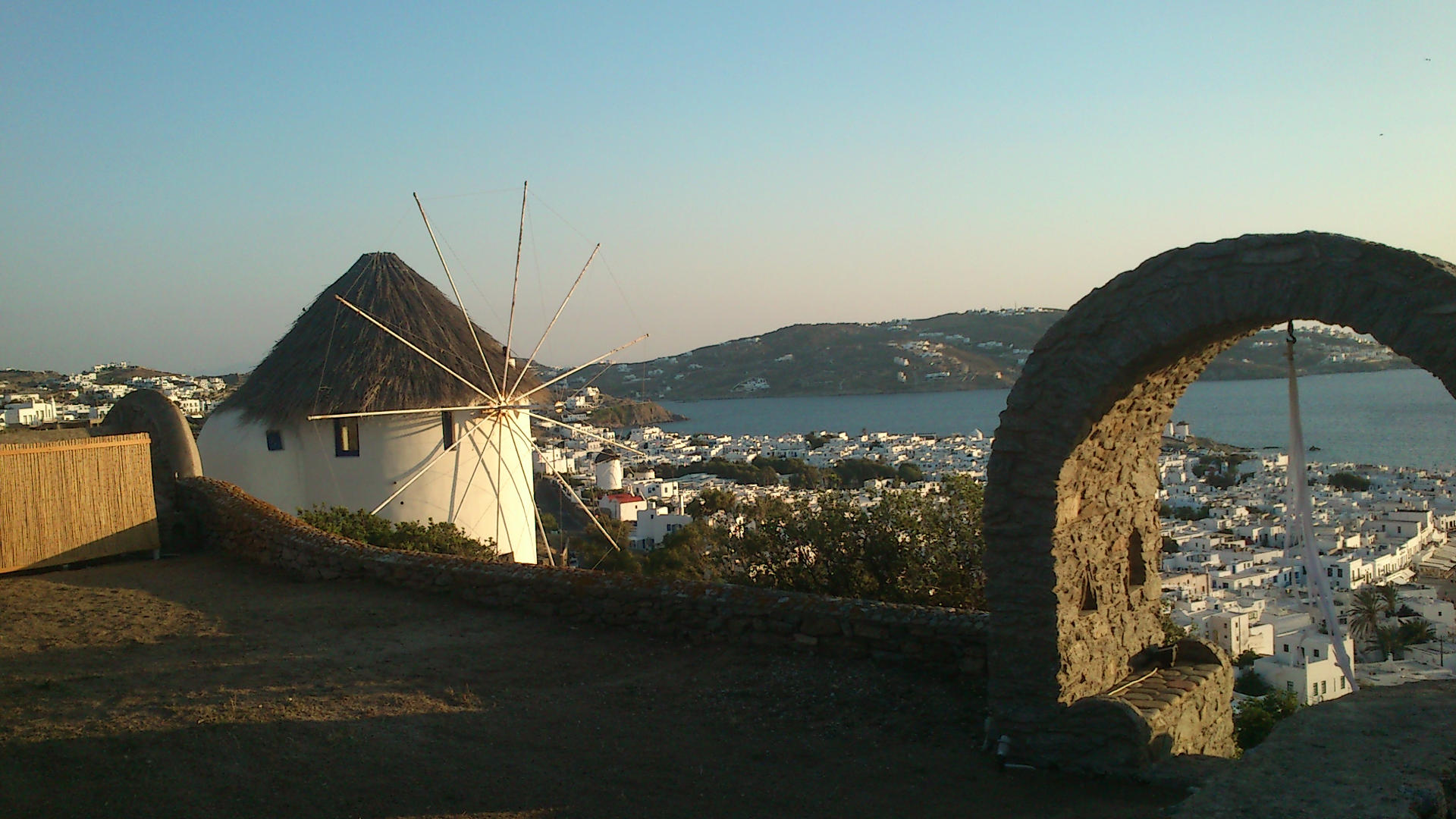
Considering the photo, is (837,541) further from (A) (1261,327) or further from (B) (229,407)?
(B) (229,407)

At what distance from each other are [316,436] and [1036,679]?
17.3m

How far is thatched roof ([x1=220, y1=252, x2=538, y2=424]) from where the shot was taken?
20062mm

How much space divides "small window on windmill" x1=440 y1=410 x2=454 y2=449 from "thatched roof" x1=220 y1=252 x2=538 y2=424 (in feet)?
1.12

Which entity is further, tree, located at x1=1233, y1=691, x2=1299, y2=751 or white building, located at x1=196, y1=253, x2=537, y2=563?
white building, located at x1=196, y1=253, x2=537, y2=563

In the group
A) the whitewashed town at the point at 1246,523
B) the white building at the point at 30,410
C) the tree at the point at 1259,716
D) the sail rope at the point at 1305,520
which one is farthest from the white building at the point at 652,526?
the sail rope at the point at 1305,520

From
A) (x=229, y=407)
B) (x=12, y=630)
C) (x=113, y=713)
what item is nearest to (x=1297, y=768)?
(x=113, y=713)

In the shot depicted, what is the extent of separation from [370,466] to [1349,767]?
1861 centimetres

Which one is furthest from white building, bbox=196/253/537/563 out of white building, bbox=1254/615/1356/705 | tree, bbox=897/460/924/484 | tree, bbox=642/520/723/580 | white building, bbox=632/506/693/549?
tree, bbox=897/460/924/484

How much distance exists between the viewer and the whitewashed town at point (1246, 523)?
54.5 feet

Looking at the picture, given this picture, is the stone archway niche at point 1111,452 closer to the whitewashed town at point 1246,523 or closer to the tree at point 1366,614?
the whitewashed town at point 1246,523

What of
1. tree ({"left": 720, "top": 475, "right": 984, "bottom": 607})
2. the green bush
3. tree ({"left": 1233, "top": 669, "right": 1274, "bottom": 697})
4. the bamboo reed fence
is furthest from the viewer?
tree ({"left": 1233, "top": 669, "right": 1274, "bottom": 697})

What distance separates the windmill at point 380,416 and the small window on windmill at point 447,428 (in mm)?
25

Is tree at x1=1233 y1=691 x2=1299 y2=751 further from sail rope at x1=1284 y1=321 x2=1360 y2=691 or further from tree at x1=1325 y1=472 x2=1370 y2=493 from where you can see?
tree at x1=1325 y1=472 x2=1370 y2=493

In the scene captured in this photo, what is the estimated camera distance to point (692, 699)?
25.3 ft
